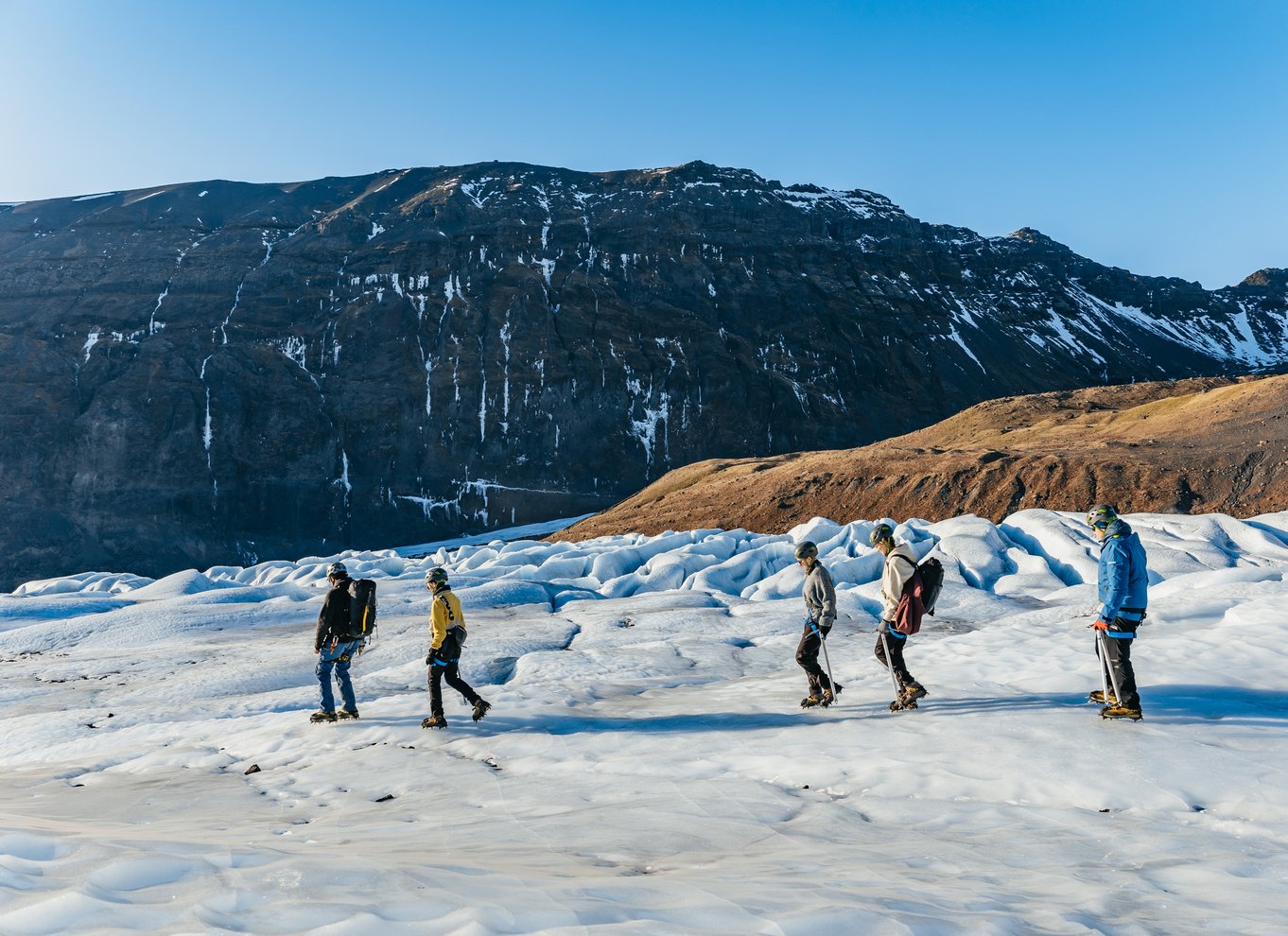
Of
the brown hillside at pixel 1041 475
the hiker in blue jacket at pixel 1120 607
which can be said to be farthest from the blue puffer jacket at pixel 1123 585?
the brown hillside at pixel 1041 475

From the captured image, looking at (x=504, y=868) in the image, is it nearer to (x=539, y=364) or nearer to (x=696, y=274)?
(x=539, y=364)

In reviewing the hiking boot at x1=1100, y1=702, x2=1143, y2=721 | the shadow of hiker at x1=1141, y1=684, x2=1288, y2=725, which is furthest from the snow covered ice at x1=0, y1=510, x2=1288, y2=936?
the hiking boot at x1=1100, y1=702, x2=1143, y2=721

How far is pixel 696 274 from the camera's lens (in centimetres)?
11031

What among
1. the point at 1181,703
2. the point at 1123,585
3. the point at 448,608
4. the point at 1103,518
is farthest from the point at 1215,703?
the point at 448,608

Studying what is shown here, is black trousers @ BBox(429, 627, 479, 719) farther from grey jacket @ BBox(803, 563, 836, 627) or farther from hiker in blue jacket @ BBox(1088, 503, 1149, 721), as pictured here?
hiker in blue jacket @ BBox(1088, 503, 1149, 721)

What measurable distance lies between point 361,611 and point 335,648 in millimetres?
539

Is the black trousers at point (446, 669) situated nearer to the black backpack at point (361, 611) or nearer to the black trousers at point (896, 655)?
the black backpack at point (361, 611)

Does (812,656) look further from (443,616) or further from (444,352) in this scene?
(444,352)

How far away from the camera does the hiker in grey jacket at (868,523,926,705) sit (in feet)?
30.5

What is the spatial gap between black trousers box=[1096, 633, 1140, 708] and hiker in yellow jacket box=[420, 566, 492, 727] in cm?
663

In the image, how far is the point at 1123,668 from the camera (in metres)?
8.24

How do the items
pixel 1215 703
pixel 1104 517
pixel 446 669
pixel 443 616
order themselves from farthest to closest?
pixel 446 669 < pixel 443 616 < pixel 1215 703 < pixel 1104 517

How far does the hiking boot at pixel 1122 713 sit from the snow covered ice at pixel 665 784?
16cm

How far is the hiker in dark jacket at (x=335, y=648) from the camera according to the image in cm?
1100
